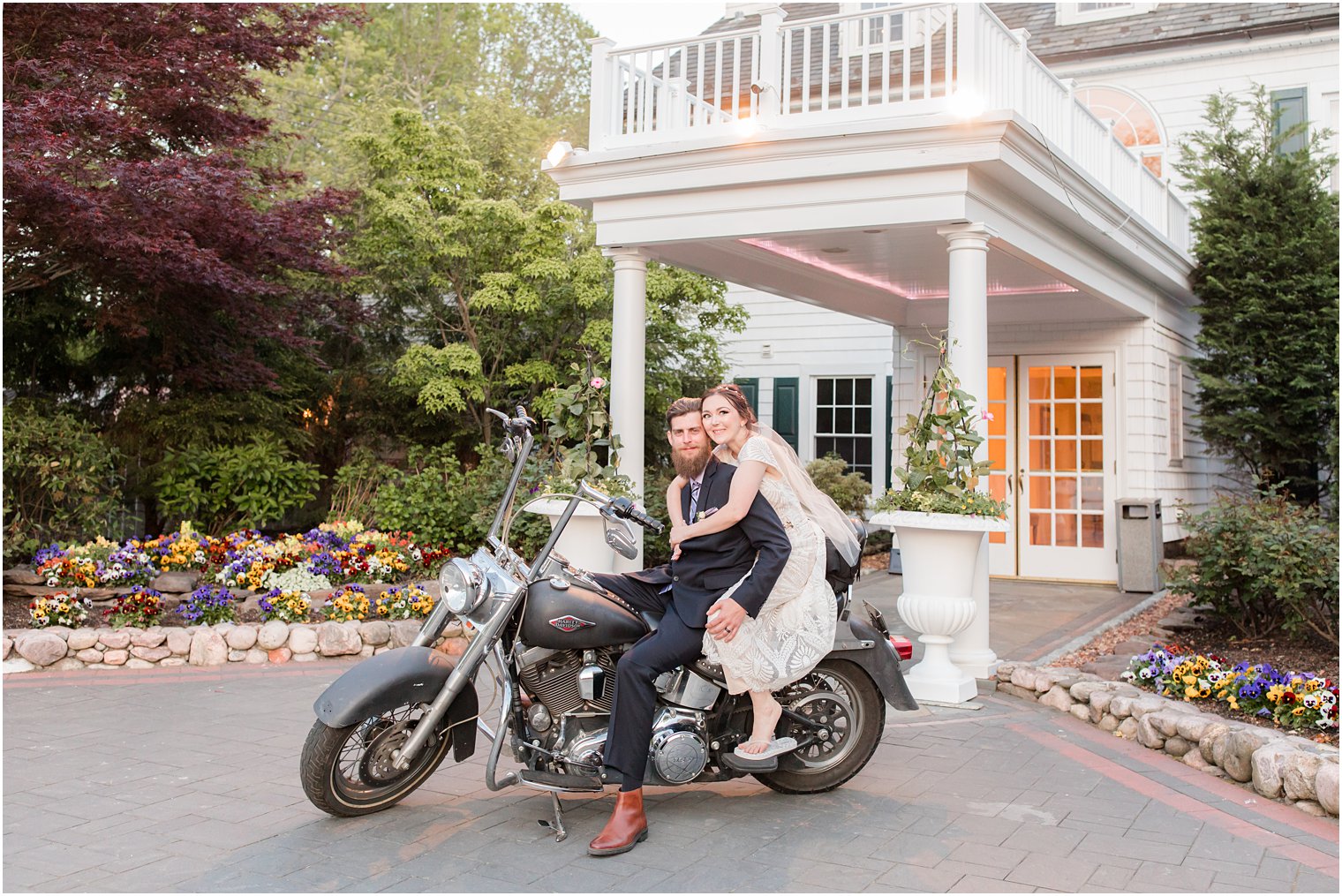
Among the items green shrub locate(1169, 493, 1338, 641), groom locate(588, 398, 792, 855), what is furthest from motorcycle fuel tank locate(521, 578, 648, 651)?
green shrub locate(1169, 493, 1338, 641)

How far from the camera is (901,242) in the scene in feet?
27.2

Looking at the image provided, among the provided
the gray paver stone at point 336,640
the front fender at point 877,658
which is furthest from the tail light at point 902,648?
the gray paver stone at point 336,640

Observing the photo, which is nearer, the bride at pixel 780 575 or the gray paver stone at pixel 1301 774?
the bride at pixel 780 575

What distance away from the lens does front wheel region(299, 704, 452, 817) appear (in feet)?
12.4

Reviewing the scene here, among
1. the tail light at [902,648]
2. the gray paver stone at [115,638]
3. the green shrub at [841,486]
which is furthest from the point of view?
the green shrub at [841,486]

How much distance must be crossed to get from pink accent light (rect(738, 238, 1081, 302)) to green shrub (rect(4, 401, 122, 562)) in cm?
519

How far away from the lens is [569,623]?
3.79 m

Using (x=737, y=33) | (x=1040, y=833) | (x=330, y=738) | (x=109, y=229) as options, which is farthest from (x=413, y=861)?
(x=109, y=229)

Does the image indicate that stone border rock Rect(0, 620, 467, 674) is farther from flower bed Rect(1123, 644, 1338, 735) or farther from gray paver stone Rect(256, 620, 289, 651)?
flower bed Rect(1123, 644, 1338, 735)

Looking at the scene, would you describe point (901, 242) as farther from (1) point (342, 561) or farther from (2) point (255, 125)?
(2) point (255, 125)

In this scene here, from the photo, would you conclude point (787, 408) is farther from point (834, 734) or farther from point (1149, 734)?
point (834, 734)

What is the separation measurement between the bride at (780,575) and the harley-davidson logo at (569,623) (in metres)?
0.43

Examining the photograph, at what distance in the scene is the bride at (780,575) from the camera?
390 centimetres

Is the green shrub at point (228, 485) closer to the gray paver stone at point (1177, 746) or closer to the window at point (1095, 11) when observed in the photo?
the gray paver stone at point (1177, 746)
